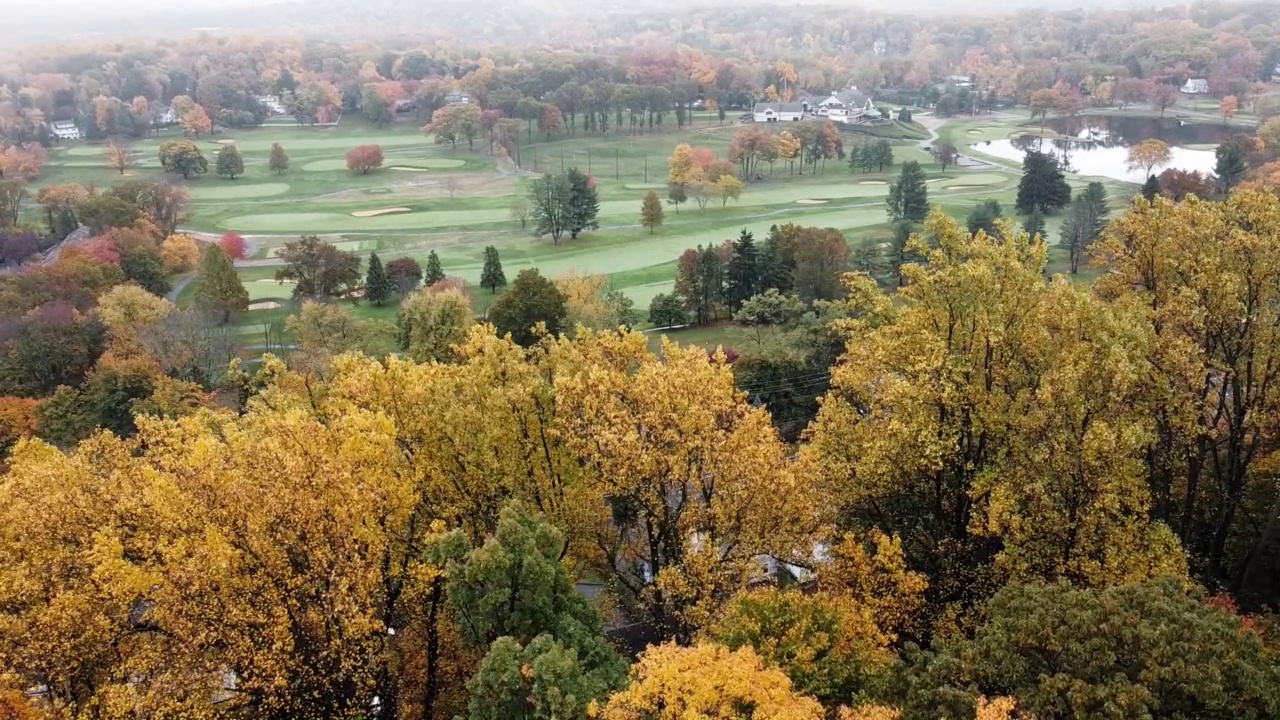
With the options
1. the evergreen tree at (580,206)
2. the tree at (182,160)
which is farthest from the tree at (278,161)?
the evergreen tree at (580,206)

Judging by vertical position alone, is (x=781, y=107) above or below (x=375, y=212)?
above

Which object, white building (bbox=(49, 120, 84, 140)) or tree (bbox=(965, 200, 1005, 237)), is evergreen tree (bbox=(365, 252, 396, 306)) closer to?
tree (bbox=(965, 200, 1005, 237))

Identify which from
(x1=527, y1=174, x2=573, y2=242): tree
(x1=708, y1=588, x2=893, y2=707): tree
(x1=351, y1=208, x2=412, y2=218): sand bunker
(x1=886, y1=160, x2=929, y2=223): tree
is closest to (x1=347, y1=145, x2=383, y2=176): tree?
(x1=351, y1=208, x2=412, y2=218): sand bunker

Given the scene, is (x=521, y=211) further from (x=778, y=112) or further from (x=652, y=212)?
(x=778, y=112)

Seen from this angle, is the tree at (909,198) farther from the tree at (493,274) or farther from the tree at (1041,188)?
the tree at (493,274)

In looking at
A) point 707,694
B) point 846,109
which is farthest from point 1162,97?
point 707,694
